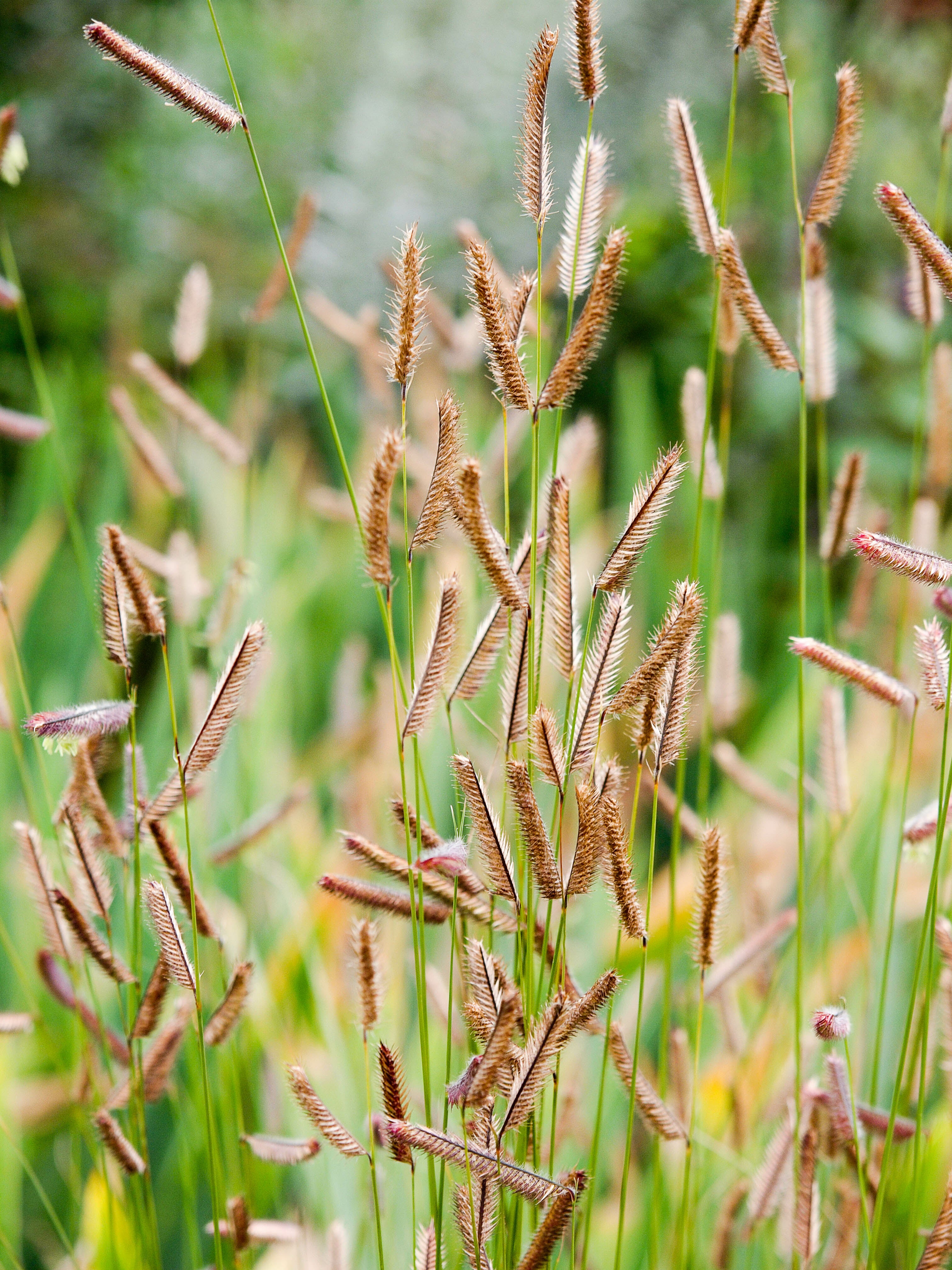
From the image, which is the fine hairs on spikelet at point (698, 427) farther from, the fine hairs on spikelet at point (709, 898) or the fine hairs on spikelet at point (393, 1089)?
the fine hairs on spikelet at point (393, 1089)

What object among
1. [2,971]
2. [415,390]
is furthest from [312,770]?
[415,390]

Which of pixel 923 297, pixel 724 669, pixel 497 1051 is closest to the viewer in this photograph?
pixel 497 1051

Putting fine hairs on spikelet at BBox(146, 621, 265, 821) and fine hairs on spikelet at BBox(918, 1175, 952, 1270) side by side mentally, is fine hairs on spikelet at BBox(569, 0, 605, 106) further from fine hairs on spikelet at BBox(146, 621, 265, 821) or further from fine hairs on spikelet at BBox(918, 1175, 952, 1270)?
fine hairs on spikelet at BBox(918, 1175, 952, 1270)

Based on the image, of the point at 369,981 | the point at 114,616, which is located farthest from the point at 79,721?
the point at 369,981

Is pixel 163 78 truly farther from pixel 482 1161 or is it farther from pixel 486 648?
pixel 482 1161

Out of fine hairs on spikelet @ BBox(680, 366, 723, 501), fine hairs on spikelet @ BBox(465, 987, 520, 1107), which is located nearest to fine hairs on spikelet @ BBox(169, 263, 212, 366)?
fine hairs on spikelet @ BBox(680, 366, 723, 501)

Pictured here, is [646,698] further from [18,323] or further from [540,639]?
[18,323]

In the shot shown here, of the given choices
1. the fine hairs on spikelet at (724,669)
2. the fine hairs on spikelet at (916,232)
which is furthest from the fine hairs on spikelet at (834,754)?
the fine hairs on spikelet at (916,232)
